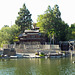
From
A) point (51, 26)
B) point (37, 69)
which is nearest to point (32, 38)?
point (51, 26)

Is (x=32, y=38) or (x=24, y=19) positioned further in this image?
(x=24, y=19)

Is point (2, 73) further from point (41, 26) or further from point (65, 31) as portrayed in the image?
point (65, 31)

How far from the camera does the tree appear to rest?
71.6 m

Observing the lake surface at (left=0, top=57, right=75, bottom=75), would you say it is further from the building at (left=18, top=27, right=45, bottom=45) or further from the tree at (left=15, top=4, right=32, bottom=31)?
the tree at (left=15, top=4, right=32, bottom=31)

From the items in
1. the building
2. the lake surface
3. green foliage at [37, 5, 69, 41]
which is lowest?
the lake surface

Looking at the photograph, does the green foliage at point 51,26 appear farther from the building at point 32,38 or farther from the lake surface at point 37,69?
the lake surface at point 37,69

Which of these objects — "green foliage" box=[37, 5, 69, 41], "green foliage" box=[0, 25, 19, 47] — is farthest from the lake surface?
"green foliage" box=[37, 5, 69, 41]

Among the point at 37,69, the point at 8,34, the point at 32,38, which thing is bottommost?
the point at 37,69

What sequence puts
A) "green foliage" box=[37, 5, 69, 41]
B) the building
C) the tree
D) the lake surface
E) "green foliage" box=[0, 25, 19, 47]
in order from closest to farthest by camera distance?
1. the lake surface
2. "green foliage" box=[0, 25, 19, 47]
3. the building
4. "green foliage" box=[37, 5, 69, 41]
5. the tree

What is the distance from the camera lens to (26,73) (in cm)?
2169

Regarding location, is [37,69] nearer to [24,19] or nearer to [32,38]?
[32,38]

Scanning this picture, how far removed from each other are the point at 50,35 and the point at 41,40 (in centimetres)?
447

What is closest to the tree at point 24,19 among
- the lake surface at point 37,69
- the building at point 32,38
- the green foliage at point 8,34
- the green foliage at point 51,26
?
the green foliage at point 8,34

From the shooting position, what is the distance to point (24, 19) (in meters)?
73.9
